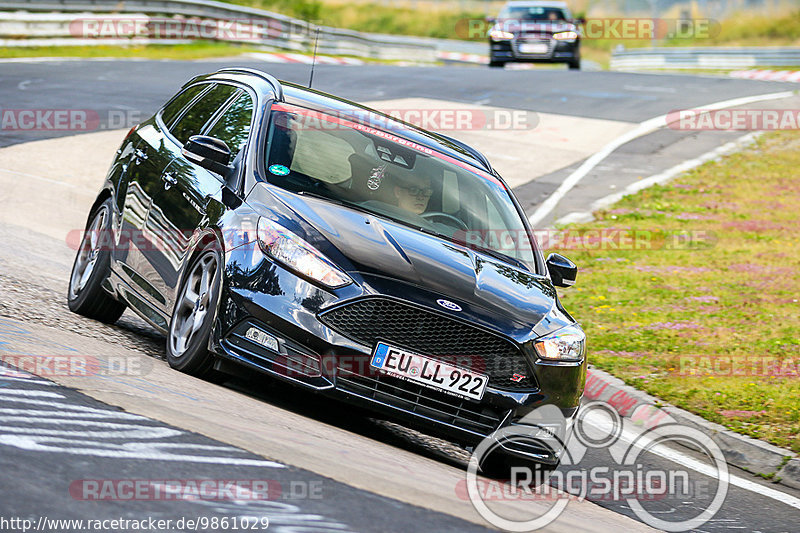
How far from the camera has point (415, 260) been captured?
229 inches

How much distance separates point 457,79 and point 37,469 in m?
24.3

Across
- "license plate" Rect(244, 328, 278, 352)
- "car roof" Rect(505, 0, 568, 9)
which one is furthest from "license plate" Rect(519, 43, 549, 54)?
"license plate" Rect(244, 328, 278, 352)

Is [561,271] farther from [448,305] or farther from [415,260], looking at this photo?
[448,305]

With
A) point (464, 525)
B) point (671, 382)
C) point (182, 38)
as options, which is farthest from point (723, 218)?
point (182, 38)

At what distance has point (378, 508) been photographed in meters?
4.14

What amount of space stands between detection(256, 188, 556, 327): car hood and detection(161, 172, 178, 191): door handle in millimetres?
985

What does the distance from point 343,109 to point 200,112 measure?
37.9 inches

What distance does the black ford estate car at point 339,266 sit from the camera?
5.52m

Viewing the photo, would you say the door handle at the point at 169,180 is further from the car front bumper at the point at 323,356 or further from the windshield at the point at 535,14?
the windshield at the point at 535,14

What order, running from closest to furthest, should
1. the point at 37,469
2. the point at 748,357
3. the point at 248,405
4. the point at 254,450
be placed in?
the point at 37,469 → the point at 254,450 → the point at 248,405 → the point at 748,357

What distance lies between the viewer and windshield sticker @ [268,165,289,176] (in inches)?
252

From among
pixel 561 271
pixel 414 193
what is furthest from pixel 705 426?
pixel 414 193

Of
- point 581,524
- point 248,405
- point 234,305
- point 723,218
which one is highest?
point 234,305

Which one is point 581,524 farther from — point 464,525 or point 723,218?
point 723,218
